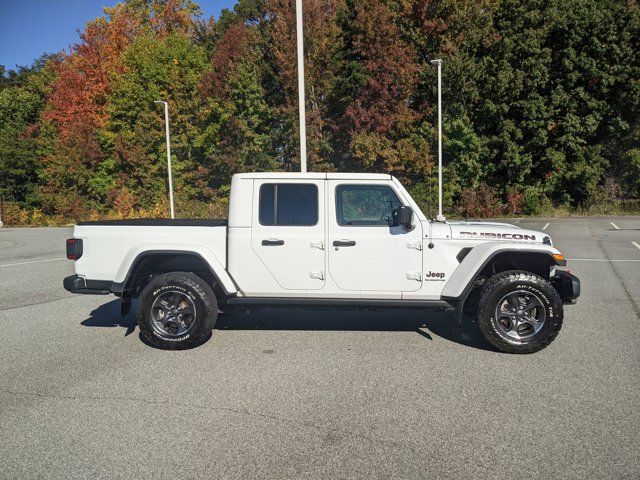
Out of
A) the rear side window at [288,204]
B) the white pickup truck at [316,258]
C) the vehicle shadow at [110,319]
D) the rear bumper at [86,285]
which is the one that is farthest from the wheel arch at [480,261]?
the vehicle shadow at [110,319]

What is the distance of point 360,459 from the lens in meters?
3.48

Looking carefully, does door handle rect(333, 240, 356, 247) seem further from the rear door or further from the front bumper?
the front bumper

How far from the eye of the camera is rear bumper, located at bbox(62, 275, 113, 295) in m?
6.19

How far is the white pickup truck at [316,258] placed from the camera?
5.88m

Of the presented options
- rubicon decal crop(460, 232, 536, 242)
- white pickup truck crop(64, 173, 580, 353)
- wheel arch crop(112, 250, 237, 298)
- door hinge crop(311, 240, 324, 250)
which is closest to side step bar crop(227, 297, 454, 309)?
white pickup truck crop(64, 173, 580, 353)

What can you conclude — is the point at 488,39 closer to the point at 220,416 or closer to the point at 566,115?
the point at 566,115

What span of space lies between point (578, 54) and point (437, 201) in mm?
12028

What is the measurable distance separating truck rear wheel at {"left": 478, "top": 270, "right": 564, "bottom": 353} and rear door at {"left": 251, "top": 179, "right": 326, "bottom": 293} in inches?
72.0

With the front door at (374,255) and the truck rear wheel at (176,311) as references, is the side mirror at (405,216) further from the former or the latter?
the truck rear wheel at (176,311)

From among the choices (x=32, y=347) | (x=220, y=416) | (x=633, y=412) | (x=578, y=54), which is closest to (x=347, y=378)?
(x=220, y=416)

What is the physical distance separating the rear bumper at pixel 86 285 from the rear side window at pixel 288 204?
1969 millimetres

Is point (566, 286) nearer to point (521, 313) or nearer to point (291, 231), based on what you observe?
point (521, 313)

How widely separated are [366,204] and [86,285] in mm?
3395

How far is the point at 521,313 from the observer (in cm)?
580
